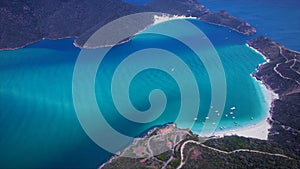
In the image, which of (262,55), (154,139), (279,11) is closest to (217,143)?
(154,139)

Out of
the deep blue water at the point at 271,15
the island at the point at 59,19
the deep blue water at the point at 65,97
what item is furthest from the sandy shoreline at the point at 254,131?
the island at the point at 59,19

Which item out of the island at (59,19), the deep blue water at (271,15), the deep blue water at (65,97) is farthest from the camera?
the deep blue water at (271,15)

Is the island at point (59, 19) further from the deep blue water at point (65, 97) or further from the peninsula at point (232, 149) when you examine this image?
the peninsula at point (232, 149)

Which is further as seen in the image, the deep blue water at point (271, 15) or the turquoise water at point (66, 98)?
the deep blue water at point (271, 15)

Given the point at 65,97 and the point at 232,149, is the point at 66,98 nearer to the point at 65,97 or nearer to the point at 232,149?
the point at 65,97

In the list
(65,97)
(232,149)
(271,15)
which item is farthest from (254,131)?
(271,15)

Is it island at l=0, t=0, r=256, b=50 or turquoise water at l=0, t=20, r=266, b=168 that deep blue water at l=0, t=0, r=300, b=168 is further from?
island at l=0, t=0, r=256, b=50
